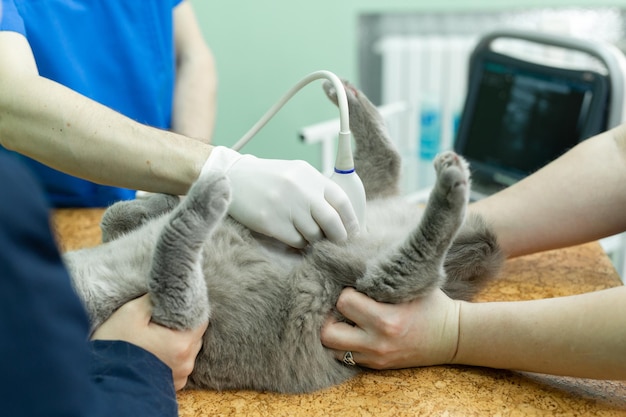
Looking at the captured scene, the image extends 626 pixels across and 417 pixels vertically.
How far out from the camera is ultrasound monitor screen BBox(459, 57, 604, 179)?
167 cm

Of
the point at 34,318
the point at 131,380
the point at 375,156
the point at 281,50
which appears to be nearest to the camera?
the point at 34,318

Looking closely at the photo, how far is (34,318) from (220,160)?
0.63m

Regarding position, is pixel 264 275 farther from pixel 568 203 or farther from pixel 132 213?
pixel 568 203

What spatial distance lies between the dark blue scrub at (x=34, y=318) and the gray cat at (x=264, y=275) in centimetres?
40

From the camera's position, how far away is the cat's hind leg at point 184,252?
89cm

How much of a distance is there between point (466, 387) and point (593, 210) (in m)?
0.42

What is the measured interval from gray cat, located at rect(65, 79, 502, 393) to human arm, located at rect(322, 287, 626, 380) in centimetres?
3

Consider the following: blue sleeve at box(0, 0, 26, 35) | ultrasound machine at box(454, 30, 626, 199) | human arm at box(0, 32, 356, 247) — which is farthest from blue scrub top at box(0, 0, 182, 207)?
ultrasound machine at box(454, 30, 626, 199)

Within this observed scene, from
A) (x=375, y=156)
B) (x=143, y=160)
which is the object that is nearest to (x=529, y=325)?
(x=375, y=156)

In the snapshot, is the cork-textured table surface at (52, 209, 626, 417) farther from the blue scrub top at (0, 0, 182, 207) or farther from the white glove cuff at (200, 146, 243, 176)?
the blue scrub top at (0, 0, 182, 207)

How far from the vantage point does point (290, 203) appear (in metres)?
0.96

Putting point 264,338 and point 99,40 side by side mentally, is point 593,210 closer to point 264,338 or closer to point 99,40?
point 264,338

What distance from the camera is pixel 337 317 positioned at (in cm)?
95

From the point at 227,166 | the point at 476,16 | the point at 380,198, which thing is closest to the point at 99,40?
the point at 227,166
